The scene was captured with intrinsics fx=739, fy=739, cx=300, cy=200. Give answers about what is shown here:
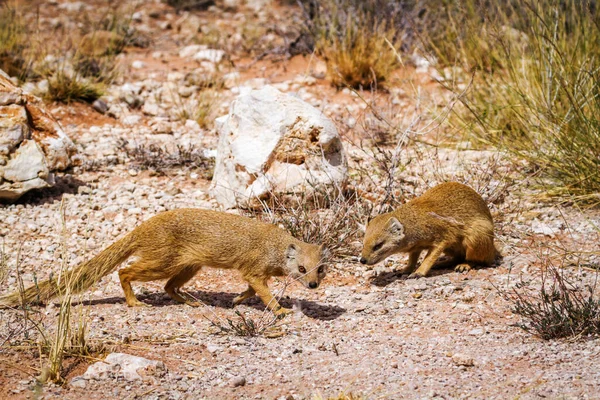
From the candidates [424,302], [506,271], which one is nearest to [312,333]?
[424,302]

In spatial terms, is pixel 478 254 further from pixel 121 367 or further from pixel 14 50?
pixel 14 50

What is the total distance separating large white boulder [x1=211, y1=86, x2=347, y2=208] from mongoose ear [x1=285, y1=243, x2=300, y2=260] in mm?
1303

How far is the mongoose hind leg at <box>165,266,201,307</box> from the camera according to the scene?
5.45 meters

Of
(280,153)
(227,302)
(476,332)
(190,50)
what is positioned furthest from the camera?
(190,50)

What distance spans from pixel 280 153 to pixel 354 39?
410 centimetres

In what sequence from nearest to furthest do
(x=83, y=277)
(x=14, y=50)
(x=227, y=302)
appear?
(x=83, y=277), (x=227, y=302), (x=14, y=50)

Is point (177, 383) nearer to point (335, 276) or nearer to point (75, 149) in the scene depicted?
point (335, 276)

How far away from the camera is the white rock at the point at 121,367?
13.6 feet

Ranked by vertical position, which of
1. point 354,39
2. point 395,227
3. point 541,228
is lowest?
point 541,228

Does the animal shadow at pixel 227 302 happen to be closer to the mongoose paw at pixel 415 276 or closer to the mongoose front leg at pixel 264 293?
the mongoose front leg at pixel 264 293

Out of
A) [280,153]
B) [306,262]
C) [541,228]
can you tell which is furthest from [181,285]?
[541,228]

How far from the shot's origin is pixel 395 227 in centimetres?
571

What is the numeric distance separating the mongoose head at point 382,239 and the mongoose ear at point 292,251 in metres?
0.61

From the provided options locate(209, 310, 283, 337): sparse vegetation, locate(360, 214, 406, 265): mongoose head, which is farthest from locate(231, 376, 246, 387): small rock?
locate(360, 214, 406, 265): mongoose head
